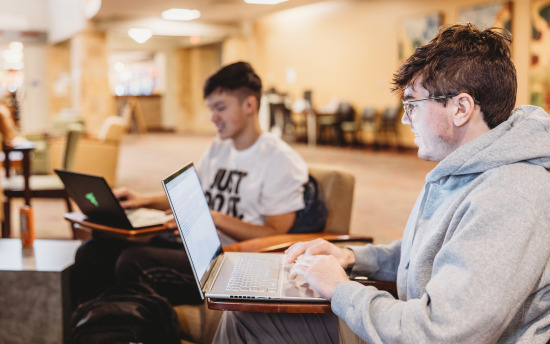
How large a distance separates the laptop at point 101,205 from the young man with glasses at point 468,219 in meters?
0.91

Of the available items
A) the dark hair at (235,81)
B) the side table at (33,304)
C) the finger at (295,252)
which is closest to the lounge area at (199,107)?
the side table at (33,304)

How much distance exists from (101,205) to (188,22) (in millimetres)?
13461

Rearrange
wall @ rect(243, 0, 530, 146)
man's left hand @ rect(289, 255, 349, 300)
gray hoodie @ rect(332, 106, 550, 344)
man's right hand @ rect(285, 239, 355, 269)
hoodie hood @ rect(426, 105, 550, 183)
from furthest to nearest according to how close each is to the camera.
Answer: wall @ rect(243, 0, 530, 146) → man's right hand @ rect(285, 239, 355, 269) → man's left hand @ rect(289, 255, 349, 300) → hoodie hood @ rect(426, 105, 550, 183) → gray hoodie @ rect(332, 106, 550, 344)

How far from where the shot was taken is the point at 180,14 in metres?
13.6

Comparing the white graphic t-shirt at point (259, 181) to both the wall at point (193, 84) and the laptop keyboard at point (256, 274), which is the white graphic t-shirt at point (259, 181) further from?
the wall at point (193, 84)

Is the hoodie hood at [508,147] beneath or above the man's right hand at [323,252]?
above

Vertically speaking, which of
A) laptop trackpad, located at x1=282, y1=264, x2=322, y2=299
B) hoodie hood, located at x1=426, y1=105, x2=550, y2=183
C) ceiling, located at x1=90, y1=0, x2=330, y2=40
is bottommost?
laptop trackpad, located at x1=282, y1=264, x2=322, y2=299

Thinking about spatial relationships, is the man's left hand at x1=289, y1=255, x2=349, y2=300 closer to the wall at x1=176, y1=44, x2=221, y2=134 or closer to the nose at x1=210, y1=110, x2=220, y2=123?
the nose at x1=210, y1=110, x2=220, y2=123

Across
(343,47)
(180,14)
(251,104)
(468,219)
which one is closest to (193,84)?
(180,14)

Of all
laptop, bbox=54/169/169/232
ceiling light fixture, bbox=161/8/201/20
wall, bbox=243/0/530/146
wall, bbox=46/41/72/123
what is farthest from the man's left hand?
wall, bbox=46/41/72/123

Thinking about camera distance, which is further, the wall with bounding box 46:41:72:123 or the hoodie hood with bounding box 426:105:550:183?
the wall with bounding box 46:41:72:123

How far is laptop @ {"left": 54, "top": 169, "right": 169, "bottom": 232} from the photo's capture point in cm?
204

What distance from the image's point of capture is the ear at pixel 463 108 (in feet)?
3.92

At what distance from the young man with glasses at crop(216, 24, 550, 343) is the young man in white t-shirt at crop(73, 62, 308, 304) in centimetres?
97
